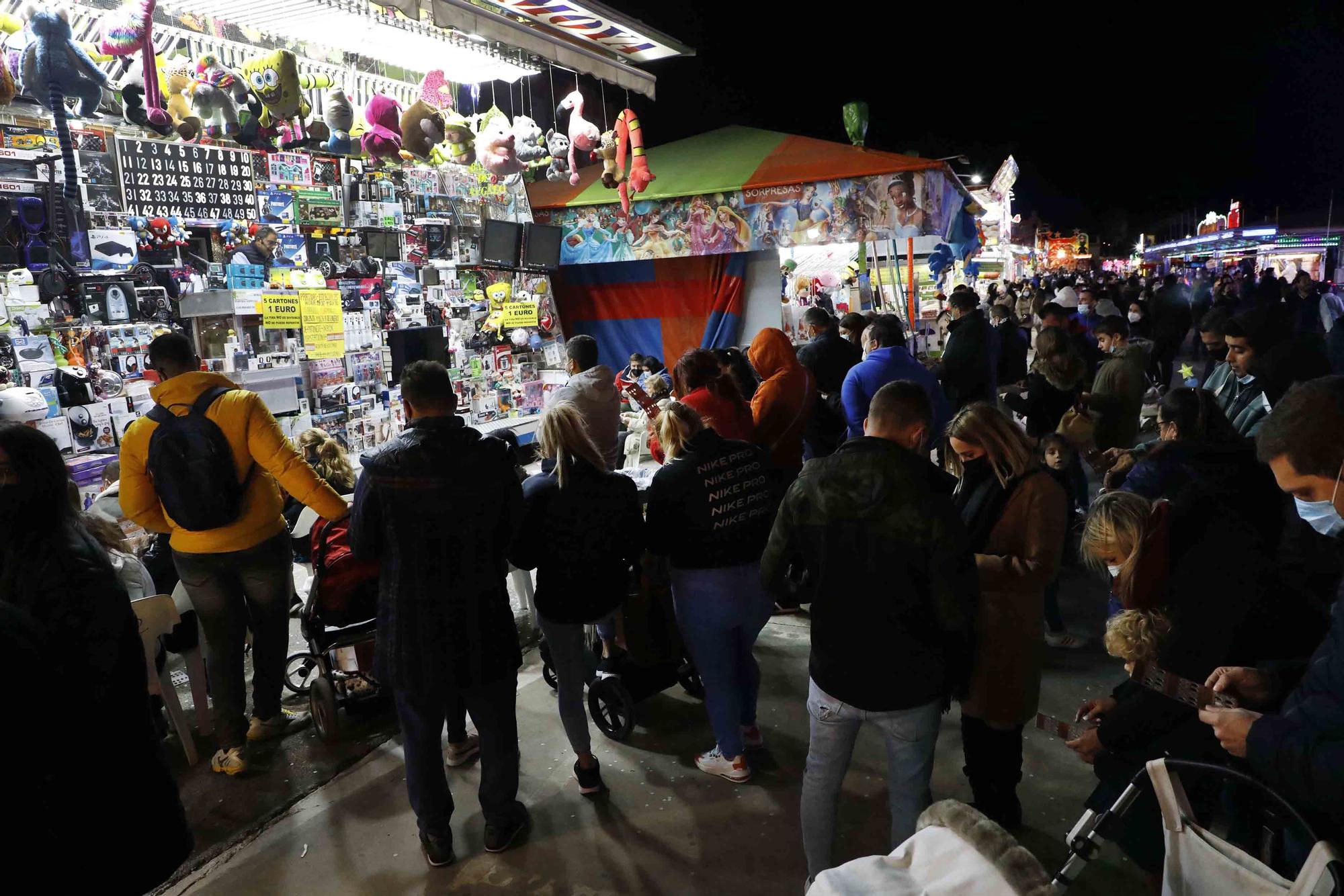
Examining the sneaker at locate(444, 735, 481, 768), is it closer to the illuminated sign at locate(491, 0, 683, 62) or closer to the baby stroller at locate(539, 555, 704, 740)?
the baby stroller at locate(539, 555, 704, 740)

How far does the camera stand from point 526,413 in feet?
27.2

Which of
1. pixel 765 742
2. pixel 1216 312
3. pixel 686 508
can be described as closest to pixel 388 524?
pixel 686 508

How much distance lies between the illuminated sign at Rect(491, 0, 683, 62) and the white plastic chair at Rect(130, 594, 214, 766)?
3.87 metres

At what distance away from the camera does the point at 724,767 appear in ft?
11.1

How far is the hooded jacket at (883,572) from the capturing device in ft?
7.34

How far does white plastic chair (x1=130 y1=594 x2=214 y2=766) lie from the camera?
11.4 ft

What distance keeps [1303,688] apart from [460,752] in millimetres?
3092

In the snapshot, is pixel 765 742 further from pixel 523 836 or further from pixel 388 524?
pixel 388 524

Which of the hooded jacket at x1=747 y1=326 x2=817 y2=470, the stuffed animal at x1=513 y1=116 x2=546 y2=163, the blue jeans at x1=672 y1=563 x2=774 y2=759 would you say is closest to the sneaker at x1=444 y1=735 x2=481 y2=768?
the blue jeans at x1=672 y1=563 x2=774 y2=759

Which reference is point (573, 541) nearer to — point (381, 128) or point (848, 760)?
point (848, 760)

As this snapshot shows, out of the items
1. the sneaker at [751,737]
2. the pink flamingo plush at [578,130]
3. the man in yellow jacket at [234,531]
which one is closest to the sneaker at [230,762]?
the man in yellow jacket at [234,531]

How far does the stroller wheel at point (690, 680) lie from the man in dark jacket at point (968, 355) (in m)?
3.30

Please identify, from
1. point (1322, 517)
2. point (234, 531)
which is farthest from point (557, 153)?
point (1322, 517)

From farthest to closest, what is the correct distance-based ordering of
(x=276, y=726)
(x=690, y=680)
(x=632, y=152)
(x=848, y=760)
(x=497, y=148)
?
(x=632, y=152) → (x=497, y=148) → (x=690, y=680) → (x=276, y=726) → (x=848, y=760)
